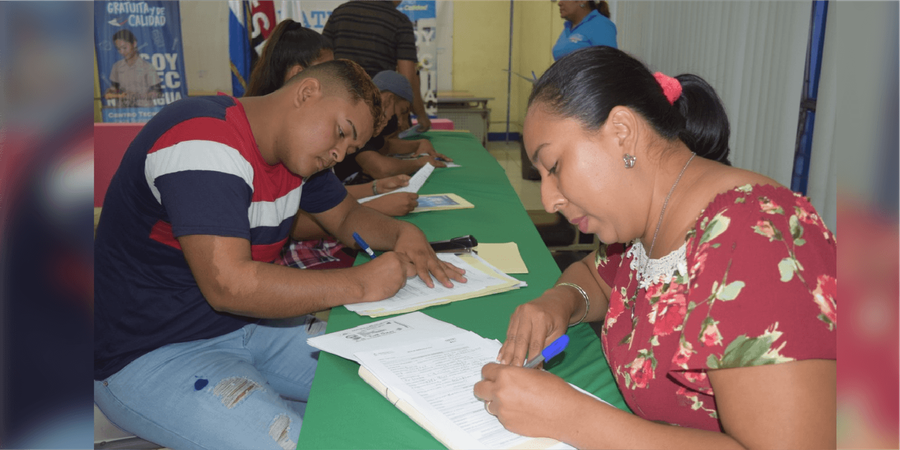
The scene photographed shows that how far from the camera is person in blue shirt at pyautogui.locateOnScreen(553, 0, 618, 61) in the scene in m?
4.22

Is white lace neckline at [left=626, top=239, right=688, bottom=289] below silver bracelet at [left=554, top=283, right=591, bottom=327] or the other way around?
the other way around

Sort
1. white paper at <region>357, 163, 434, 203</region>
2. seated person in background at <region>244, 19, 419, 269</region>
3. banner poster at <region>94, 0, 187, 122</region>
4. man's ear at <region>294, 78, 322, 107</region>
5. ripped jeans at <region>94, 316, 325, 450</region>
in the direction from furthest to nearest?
banner poster at <region>94, 0, 187, 122</region> → white paper at <region>357, 163, 434, 203</region> → seated person in background at <region>244, 19, 419, 269</region> → man's ear at <region>294, 78, 322, 107</region> → ripped jeans at <region>94, 316, 325, 450</region>

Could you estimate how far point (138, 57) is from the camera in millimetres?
6488

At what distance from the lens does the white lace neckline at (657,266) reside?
0.88 meters

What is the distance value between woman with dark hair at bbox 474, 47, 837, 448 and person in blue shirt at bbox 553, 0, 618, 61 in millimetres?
3379

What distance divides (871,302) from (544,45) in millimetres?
7673

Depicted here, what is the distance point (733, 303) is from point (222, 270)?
965mm

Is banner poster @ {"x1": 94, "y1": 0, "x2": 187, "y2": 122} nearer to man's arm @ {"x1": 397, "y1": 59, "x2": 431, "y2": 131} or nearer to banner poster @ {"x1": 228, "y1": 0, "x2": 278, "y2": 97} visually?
banner poster @ {"x1": 228, "y1": 0, "x2": 278, "y2": 97}

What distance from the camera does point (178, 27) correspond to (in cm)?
645

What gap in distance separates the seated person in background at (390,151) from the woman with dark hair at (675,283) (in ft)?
6.46

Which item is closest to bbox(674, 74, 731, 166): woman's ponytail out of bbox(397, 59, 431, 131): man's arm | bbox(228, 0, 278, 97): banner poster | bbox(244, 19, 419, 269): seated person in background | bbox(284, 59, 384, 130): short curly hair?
bbox(284, 59, 384, 130): short curly hair

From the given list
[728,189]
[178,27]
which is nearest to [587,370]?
[728,189]

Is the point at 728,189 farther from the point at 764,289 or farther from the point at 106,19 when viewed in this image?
the point at 106,19

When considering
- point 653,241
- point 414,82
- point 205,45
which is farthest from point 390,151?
point 205,45
